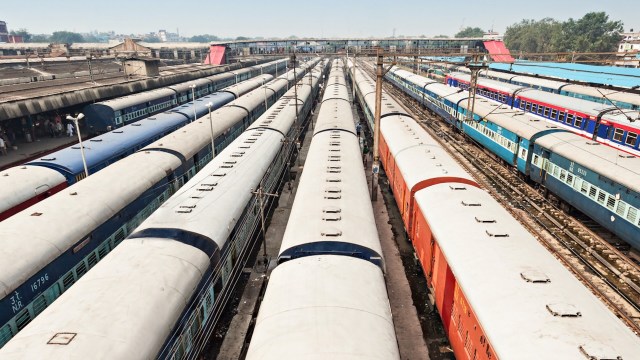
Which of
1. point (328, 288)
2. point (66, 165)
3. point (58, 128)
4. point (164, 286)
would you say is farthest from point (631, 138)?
point (58, 128)

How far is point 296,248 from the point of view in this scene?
12953mm

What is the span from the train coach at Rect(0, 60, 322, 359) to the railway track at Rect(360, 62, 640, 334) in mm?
16602

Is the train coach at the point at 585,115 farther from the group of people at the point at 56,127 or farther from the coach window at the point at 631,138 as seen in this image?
the group of people at the point at 56,127

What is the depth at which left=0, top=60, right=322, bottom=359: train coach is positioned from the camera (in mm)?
8883

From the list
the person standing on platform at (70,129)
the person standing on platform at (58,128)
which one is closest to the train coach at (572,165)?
the person standing on platform at (70,129)

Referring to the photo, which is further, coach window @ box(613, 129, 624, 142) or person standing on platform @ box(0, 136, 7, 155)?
person standing on platform @ box(0, 136, 7, 155)

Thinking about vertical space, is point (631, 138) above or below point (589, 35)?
below

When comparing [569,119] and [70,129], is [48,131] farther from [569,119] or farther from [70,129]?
[569,119]

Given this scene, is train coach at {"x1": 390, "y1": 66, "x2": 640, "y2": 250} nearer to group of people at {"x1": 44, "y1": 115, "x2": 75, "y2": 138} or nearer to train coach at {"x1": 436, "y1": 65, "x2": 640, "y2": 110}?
train coach at {"x1": 436, "y1": 65, "x2": 640, "y2": 110}

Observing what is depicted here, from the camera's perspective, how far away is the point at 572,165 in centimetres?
2255

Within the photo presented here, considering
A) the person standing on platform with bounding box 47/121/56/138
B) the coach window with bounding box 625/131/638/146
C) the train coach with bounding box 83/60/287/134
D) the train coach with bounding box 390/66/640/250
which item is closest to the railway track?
the train coach with bounding box 390/66/640/250

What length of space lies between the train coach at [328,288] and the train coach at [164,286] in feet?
8.56

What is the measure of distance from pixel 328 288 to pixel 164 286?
191 inches

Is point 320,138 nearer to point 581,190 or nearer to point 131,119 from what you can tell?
point 581,190
